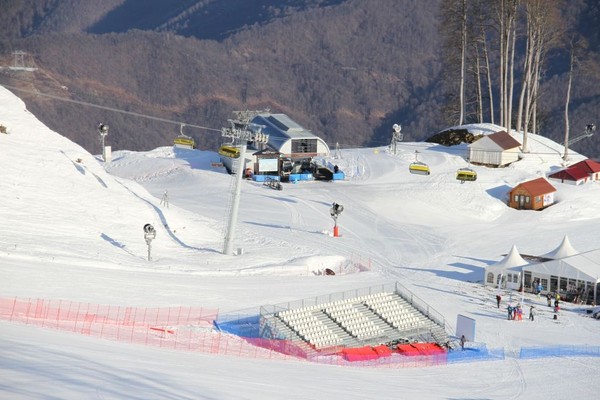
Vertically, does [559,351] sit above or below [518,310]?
below

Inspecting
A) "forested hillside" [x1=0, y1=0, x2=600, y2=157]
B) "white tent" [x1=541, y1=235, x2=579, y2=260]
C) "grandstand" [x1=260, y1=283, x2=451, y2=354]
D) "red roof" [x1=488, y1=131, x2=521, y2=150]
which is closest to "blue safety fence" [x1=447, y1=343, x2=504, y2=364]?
"grandstand" [x1=260, y1=283, x2=451, y2=354]

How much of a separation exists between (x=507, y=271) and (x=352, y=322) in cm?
1138

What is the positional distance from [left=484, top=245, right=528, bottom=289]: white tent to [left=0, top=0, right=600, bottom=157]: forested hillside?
161ft

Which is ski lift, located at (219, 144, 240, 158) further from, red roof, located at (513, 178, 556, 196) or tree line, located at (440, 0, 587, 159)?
tree line, located at (440, 0, 587, 159)

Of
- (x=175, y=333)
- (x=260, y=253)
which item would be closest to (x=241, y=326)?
(x=175, y=333)

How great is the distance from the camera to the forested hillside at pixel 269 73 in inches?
4776

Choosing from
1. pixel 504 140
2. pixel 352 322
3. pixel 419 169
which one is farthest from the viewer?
pixel 504 140

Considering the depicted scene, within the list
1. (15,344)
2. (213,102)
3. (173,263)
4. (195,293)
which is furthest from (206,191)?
(213,102)

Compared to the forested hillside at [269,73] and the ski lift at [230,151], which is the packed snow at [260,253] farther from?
the forested hillside at [269,73]

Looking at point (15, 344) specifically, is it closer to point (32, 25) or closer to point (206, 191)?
point (206, 191)

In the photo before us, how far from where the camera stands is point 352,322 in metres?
44.8

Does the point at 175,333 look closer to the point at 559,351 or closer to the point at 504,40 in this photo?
the point at 559,351

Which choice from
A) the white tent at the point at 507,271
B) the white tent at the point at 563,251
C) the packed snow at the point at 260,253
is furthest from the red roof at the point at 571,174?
the white tent at the point at 507,271

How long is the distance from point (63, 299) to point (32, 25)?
147m
